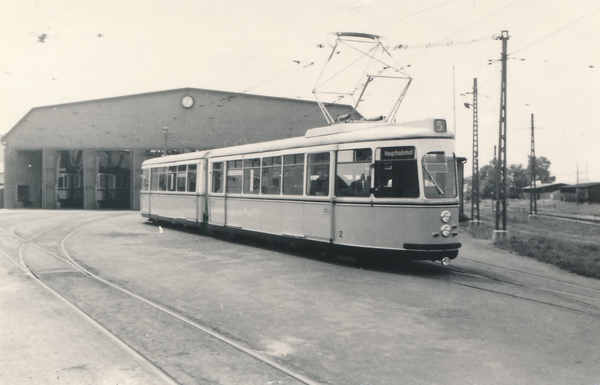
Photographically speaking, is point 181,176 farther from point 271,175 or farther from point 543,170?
point 543,170

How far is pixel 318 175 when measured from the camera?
1091cm

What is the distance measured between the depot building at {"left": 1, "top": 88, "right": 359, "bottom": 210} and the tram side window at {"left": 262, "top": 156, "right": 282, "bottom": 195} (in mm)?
25349

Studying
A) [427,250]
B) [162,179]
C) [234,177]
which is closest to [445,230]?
[427,250]

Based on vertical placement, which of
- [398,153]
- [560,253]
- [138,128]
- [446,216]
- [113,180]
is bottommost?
[560,253]

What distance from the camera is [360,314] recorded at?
647 centimetres

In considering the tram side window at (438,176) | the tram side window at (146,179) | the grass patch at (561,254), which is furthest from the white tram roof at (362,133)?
the tram side window at (146,179)

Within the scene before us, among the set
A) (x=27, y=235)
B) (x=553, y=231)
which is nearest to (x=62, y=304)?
Result: (x=27, y=235)

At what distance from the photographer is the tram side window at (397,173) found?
928 cm

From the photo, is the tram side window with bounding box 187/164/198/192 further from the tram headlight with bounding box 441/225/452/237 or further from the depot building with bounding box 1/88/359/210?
the depot building with bounding box 1/88/359/210

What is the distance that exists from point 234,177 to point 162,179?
6.40m

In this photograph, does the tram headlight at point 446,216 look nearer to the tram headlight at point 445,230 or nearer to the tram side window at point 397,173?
the tram headlight at point 445,230

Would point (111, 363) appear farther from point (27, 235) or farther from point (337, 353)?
point (27, 235)

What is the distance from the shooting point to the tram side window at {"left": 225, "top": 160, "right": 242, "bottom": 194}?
564 inches

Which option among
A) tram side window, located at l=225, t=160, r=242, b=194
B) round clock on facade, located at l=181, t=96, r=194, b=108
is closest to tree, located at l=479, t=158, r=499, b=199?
round clock on facade, located at l=181, t=96, r=194, b=108
